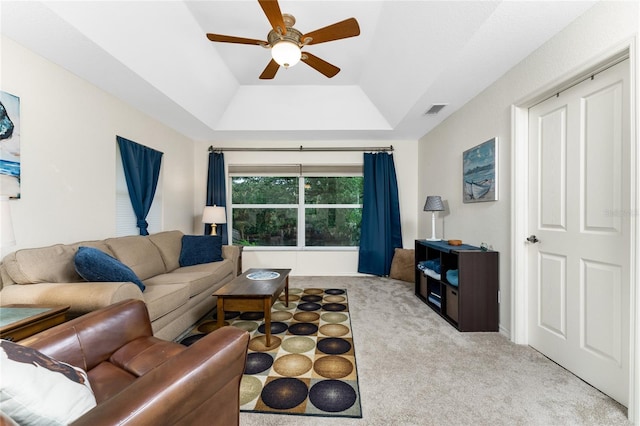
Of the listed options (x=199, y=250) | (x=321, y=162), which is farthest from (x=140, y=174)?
(x=321, y=162)

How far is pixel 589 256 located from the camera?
1.81 meters

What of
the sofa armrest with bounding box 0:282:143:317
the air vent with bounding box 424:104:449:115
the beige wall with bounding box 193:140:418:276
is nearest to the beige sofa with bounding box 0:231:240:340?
the sofa armrest with bounding box 0:282:143:317

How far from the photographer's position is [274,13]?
1789 millimetres

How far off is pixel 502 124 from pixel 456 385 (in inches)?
86.0

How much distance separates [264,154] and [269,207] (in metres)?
0.91

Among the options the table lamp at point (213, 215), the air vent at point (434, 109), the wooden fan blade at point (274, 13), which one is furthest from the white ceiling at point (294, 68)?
→ the table lamp at point (213, 215)

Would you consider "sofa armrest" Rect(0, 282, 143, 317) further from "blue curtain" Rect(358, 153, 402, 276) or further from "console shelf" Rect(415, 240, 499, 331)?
"blue curtain" Rect(358, 153, 402, 276)

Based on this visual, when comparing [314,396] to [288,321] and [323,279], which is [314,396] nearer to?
[288,321]

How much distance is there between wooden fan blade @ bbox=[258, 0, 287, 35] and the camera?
1.69m

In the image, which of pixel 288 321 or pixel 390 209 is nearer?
pixel 288 321

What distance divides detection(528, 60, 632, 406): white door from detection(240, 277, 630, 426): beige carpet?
0.70ft

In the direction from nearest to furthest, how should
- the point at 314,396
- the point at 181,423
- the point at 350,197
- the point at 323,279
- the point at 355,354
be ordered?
the point at 181,423 → the point at 314,396 → the point at 355,354 → the point at 323,279 → the point at 350,197

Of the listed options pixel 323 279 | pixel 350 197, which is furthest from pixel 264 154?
pixel 323 279

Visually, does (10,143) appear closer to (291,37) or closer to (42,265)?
(42,265)
